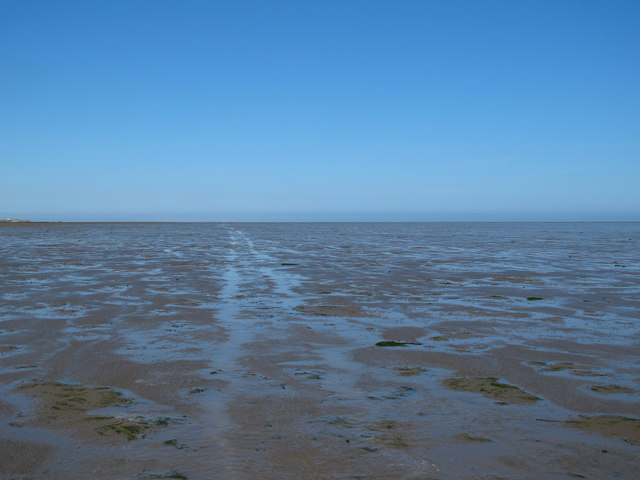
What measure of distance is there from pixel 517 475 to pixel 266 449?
4.93 ft

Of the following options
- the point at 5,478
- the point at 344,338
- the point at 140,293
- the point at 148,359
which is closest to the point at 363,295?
the point at 344,338

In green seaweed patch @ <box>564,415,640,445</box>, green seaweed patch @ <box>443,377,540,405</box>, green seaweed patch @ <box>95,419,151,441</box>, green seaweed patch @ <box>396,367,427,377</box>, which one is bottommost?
green seaweed patch @ <box>396,367,427,377</box>

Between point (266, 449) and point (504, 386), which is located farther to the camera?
point (504, 386)

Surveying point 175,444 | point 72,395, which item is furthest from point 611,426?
point 72,395

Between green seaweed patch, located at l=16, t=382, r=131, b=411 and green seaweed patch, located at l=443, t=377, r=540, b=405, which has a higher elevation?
green seaweed patch, located at l=16, t=382, r=131, b=411

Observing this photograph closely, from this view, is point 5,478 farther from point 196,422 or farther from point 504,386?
point 504,386

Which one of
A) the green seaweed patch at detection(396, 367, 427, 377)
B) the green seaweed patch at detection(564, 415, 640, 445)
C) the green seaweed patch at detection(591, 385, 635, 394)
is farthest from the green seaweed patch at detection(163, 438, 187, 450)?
the green seaweed patch at detection(591, 385, 635, 394)

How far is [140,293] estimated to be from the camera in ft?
32.8

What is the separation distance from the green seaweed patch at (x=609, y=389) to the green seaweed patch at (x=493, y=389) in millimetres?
664

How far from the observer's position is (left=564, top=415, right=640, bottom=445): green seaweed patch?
3418mm

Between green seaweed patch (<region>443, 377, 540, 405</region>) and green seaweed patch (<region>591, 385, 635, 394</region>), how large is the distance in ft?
2.18

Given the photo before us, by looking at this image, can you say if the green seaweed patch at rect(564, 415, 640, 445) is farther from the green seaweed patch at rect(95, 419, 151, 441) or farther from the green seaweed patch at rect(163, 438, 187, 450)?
the green seaweed patch at rect(95, 419, 151, 441)

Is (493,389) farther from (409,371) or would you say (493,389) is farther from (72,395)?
(72,395)

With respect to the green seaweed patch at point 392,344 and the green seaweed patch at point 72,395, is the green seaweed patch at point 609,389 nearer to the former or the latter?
the green seaweed patch at point 392,344
